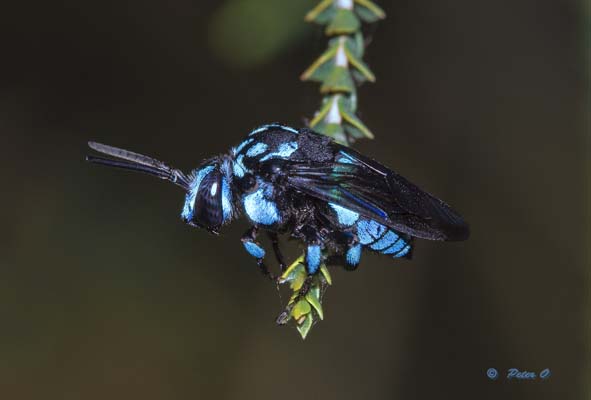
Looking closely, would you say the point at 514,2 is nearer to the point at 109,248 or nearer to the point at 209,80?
the point at 209,80

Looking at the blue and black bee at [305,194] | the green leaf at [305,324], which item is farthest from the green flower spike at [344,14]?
the green leaf at [305,324]

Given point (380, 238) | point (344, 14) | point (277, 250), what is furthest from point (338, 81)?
point (277, 250)

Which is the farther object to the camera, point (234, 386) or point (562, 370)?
point (234, 386)

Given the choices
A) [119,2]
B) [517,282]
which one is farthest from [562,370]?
[119,2]

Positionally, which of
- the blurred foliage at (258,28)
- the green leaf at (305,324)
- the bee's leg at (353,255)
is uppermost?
the blurred foliage at (258,28)

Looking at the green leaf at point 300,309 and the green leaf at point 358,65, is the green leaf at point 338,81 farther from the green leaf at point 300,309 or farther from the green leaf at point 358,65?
the green leaf at point 300,309

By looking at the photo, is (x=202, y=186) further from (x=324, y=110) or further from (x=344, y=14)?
(x=344, y=14)
